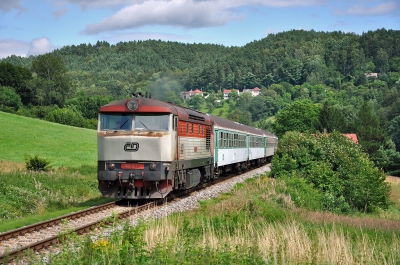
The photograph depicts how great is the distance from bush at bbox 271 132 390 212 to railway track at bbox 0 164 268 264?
12.4 meters

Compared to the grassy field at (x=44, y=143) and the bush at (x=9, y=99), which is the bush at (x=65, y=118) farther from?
the grassy field at (x=44, y=143)

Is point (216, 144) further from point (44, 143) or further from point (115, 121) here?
point (44, 143)

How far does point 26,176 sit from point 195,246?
16686mm

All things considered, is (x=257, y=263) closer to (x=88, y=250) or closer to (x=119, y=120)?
(x=88, y=250)

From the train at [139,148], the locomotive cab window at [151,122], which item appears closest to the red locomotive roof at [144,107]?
the train at [139,148]

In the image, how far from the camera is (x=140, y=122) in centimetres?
Answer: 1995

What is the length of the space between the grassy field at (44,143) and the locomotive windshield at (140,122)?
68.5 feet

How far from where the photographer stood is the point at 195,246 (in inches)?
422

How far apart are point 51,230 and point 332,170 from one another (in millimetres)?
21084

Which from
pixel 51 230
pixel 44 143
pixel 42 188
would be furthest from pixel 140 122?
pixel 44 143

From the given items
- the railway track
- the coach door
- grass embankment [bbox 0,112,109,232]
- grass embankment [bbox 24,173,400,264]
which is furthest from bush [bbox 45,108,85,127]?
grass embankment [bbox 24,173,400,264]

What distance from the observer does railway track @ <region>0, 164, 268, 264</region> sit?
443 inches

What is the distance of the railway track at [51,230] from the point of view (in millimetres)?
11263

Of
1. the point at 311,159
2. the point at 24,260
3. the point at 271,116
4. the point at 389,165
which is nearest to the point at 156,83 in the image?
the point at 311,159
